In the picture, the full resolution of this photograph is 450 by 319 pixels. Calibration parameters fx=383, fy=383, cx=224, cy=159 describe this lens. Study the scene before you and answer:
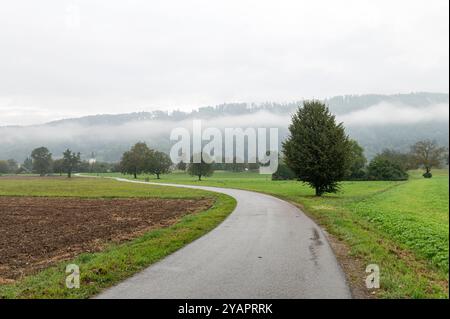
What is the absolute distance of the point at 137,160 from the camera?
133375mm

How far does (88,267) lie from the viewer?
1105cm

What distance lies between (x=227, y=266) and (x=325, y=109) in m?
34.6

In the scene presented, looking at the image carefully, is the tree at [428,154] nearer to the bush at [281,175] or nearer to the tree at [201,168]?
the bush at [281,175]

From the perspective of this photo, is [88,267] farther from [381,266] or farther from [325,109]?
[325,109]

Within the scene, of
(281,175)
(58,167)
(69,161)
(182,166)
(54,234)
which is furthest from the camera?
(182,166)

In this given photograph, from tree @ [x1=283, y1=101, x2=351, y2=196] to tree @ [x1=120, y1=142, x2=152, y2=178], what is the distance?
94.8m

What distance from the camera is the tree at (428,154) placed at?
125144 millimetres

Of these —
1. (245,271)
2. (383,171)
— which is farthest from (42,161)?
(383,171)

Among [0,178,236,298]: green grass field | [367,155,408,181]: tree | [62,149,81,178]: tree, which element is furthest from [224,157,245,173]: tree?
[0,178,236,298]: green grass field

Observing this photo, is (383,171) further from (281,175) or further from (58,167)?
(58,167)

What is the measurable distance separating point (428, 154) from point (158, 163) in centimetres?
9035

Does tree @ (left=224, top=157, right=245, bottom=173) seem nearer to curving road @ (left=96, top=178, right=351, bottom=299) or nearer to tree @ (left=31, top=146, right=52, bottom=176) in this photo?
tree @ (left=31, top=146, right=52, bottom=176)

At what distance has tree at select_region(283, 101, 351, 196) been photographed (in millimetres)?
40281
